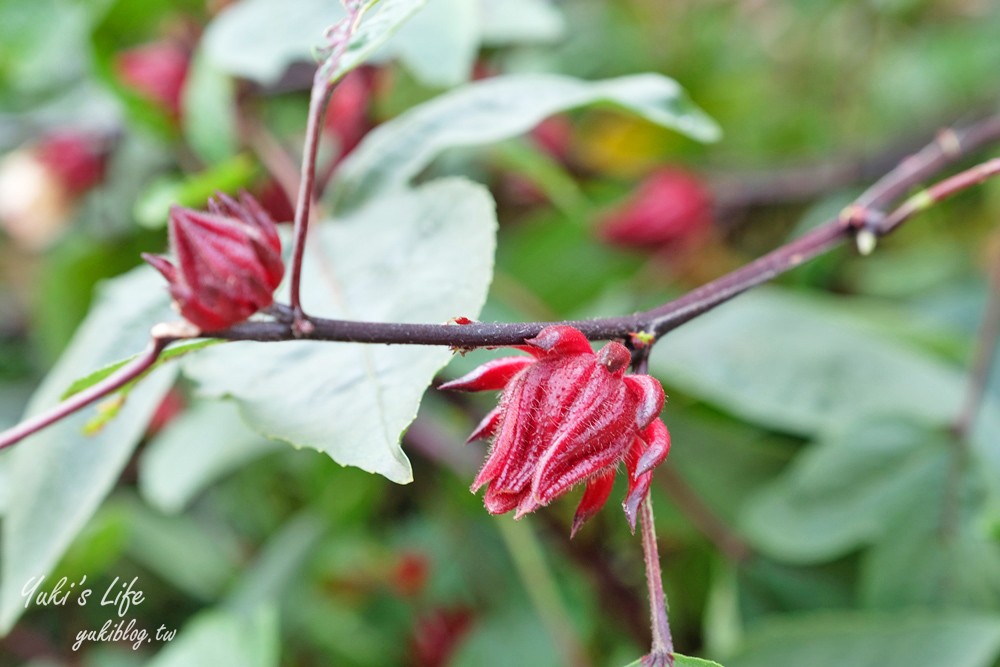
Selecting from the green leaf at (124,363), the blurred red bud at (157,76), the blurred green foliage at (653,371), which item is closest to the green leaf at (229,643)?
the blurred green foliage at (653,371)

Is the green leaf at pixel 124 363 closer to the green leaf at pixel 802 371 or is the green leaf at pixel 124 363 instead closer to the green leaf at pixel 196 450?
the green leaf at pixel 196 450

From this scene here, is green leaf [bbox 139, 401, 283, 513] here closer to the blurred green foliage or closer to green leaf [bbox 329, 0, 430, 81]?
the blurred green foliage

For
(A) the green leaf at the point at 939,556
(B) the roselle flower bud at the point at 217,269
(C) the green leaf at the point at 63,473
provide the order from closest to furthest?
(B) the roselle flower bud at the point at 217,269 < (C) the green leaf at the point at 63,473 < (A) the green leaf at the point at 939,556

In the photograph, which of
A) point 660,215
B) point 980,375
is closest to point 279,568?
point 660,215

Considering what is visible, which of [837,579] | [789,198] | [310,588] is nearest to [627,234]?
[789,198]

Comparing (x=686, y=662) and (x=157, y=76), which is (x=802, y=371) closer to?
(x=686, y=662)

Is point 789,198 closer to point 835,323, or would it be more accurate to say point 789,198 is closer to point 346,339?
point 835,323
